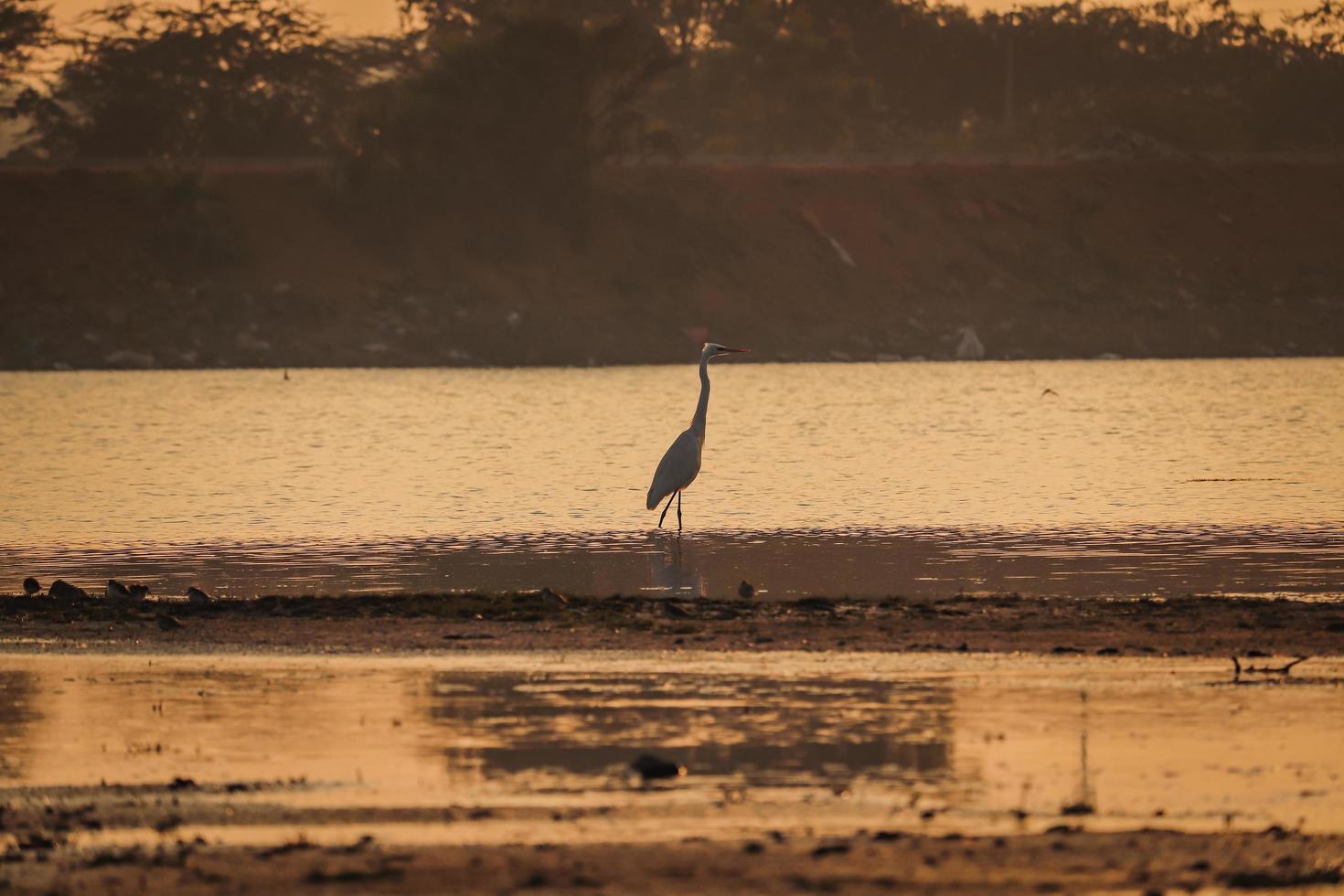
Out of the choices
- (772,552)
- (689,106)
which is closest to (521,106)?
(689,106)

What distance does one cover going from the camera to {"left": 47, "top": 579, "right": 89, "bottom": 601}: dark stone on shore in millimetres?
15625

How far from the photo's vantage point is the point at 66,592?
1570cm

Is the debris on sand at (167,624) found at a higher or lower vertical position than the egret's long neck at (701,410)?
lower

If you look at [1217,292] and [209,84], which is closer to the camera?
[1217,292]

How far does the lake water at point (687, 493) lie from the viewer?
18.3 metres

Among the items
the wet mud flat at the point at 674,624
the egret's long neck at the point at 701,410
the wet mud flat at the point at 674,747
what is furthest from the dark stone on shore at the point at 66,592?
the egret's long neck at the point at 701,410

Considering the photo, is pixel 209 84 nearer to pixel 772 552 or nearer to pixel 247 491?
pixel 247 491

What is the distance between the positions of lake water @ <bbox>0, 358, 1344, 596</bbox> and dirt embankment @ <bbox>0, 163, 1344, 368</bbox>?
14.9m

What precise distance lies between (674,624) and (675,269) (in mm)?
63101

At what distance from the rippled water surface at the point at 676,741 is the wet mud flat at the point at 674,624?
21.3 inches

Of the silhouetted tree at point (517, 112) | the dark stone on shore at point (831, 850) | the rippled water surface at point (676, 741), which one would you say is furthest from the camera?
the silhouetted tree at point (517, 112)

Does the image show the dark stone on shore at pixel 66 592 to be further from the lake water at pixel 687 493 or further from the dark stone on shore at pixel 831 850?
the dark stone on shore at pixel 831 850

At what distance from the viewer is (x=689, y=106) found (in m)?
96.7

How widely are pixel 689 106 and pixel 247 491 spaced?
234 ft
